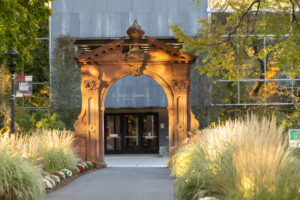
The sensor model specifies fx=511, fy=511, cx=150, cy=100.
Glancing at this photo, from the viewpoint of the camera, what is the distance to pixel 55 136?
14953mm

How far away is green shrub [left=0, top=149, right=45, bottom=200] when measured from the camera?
9367 millimetres

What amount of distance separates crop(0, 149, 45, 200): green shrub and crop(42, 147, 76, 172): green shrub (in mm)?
4236

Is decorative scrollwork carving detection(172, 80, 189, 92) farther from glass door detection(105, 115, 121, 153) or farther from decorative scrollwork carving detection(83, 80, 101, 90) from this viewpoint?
glass door detection(105, 115, 121, 153)

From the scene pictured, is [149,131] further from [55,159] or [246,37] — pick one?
[55,159]

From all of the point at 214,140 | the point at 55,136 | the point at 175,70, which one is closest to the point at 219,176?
the point at 214,140

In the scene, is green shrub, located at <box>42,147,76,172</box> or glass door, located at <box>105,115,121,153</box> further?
glass door, located at <box>105,115,121,153</box>

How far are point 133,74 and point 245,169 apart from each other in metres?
13.1

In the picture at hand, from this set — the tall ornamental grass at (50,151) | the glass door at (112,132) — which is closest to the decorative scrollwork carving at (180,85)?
the tall ornamental grass at (50,151)

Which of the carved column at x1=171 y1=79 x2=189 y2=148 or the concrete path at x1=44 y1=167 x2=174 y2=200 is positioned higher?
the carved column at x1=171 y1=79 x2=189 y2=148

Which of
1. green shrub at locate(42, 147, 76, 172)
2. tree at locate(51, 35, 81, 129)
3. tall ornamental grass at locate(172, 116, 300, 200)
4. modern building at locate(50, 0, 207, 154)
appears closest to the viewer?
tall ornamental grass at locate(172, 116, 300, 200)

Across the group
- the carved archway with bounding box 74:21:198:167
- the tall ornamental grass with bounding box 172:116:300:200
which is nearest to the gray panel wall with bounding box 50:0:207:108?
the carved archway with bounding box 74:21:198:167

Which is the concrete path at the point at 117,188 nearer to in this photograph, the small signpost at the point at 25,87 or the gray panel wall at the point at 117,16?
the small signpost at the point at 25,87

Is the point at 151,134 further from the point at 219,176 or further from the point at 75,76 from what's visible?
the point at 219,176

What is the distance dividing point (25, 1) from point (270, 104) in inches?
601
